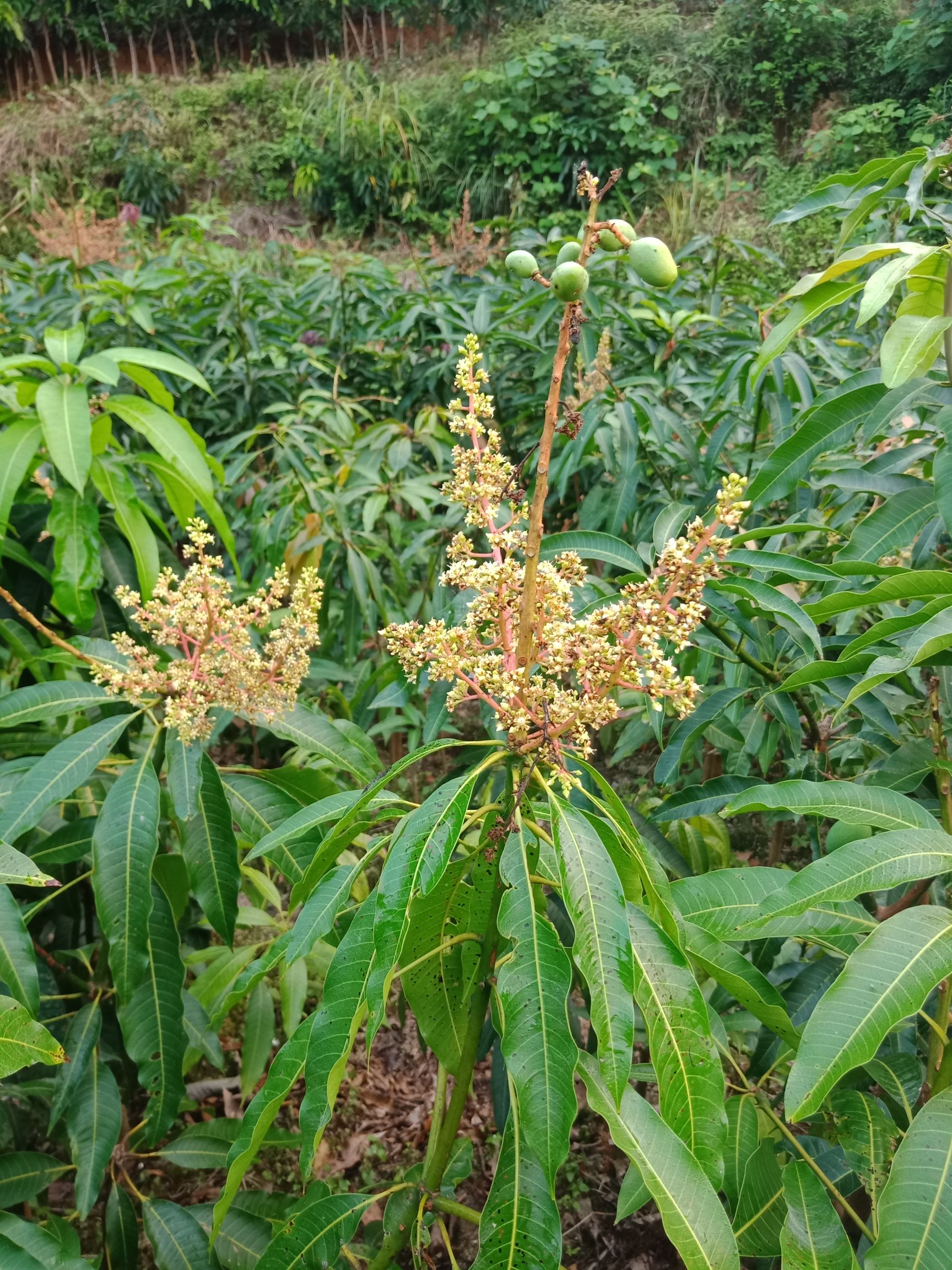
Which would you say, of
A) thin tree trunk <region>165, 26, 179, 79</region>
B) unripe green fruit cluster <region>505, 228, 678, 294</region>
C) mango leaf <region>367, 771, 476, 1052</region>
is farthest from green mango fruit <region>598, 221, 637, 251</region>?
thin tree trunk <region>165, 26, 179, 79</region>

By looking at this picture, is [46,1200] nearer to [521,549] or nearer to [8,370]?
[8,370]

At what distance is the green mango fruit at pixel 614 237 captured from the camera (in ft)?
2.40

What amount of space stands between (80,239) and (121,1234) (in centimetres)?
427

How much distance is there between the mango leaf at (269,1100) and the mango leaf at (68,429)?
99 centimetres

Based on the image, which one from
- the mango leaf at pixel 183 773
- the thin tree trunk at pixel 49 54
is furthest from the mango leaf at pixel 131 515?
the thin tree trunk at pixel 49 54

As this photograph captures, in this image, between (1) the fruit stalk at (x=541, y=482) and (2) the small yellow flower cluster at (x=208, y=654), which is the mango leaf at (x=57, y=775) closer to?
(2) the small yellow flower cluster at (x=208, y=654)

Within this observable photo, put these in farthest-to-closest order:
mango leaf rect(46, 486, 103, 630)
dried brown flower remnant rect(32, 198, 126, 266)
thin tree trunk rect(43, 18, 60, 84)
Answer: thin tree trunk rect(43, 18, 60, 84)
dried brown flower remnant rect(32, 198, 126, 266)
mango leaf rect(46, 486, 103, 630)

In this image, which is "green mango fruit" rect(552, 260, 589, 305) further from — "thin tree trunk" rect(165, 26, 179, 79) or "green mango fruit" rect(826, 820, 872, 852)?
"thin tree trunk" rect(165, 26, 179, 79)

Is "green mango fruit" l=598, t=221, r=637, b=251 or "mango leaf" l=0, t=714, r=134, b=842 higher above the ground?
"green mango fruit" l=598, t=221, r=637, b=251

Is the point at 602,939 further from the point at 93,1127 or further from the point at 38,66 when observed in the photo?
the point at 38,66

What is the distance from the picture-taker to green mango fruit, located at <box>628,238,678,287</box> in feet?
2.33

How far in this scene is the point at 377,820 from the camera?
93 centimetres

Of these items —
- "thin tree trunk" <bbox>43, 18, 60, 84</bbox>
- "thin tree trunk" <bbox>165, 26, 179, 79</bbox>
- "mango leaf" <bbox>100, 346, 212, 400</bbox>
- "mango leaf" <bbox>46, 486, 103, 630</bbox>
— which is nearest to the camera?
"mango leaf" <bbox>46, 486, 103, 630</bbox>

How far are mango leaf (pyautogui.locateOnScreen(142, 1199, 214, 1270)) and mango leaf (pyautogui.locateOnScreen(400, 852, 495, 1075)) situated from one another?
62 centimetres
